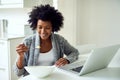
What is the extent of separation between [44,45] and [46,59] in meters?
0.13

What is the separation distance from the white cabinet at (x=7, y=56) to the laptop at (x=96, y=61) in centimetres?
133

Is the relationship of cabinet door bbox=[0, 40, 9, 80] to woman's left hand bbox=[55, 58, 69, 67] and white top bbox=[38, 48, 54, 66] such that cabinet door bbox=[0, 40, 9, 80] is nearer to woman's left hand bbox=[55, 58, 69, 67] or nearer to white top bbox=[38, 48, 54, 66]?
white top bbox=[38, 48, 54, 66]

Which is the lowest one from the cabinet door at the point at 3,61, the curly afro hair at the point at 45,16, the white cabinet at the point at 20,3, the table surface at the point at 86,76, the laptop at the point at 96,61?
the cabinet door at the point at 3,61

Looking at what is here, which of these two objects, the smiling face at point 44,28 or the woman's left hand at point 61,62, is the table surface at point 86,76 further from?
the smiling face at point 44,28

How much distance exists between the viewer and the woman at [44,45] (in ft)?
5.15

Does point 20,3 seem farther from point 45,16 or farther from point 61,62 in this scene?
point 61,62

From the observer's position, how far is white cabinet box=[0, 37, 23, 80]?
2456 millimetres

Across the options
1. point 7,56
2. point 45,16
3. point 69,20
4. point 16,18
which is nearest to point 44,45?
point 45,16

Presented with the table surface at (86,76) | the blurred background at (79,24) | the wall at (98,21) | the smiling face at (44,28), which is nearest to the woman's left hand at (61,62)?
the table surface at (86,76)

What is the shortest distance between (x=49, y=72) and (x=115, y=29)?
1.75m

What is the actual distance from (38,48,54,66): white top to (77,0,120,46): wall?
1287 mm

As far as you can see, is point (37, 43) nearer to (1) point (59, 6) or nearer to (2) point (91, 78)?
(2) point (91, 78)

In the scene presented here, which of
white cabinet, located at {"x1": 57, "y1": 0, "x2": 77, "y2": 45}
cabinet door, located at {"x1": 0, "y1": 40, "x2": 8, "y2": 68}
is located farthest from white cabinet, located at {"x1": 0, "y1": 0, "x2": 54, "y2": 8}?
cabinet door, located at {"x1": 0, "y1": 40, "x2": 8, "y2": 68}

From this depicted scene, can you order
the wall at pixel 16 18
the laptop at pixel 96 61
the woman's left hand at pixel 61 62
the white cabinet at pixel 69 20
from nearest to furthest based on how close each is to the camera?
the laptop at pixel 96 61
the woman's left hand at pixel 61 62
the white cabinet at pixel 69 20
the wall at pixel 16 18
